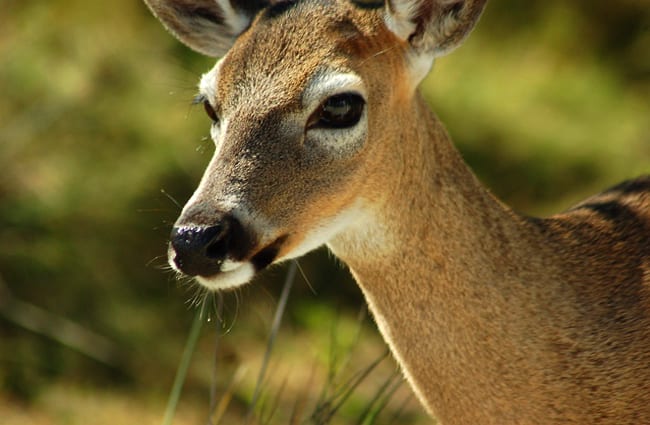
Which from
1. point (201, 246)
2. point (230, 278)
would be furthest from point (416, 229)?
point (201, 246)

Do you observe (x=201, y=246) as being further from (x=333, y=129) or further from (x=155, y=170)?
(x=155, y=170)

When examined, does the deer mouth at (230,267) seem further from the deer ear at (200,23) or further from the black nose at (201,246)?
the deer ear at (200,23)

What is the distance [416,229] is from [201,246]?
2.37 feet

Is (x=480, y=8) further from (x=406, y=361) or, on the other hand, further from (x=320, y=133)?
(x=406, y=361)

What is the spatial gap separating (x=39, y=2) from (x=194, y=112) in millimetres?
Answer: 1340

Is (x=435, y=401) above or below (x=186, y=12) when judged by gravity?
below

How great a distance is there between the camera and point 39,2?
7.84 meters

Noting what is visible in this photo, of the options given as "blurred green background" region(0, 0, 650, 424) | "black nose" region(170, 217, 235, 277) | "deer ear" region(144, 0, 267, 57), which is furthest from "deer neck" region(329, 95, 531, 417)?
"blurred green background" region(0, 0, 650, 424)

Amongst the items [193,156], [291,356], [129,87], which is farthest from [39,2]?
[291,356]

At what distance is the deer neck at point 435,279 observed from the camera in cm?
346

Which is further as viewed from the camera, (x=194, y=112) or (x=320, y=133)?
(x=194, y=112)

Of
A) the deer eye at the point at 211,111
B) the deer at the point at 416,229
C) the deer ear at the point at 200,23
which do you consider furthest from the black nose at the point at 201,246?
the deer ear at the point at 200,23

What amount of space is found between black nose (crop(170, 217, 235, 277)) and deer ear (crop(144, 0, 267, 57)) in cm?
110

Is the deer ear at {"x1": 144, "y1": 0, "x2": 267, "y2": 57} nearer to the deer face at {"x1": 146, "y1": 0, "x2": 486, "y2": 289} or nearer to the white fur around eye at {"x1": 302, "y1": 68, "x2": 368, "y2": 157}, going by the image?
the deer face at {"x1": 146, "y1": 0, "x2": 486, "y2": 289}
